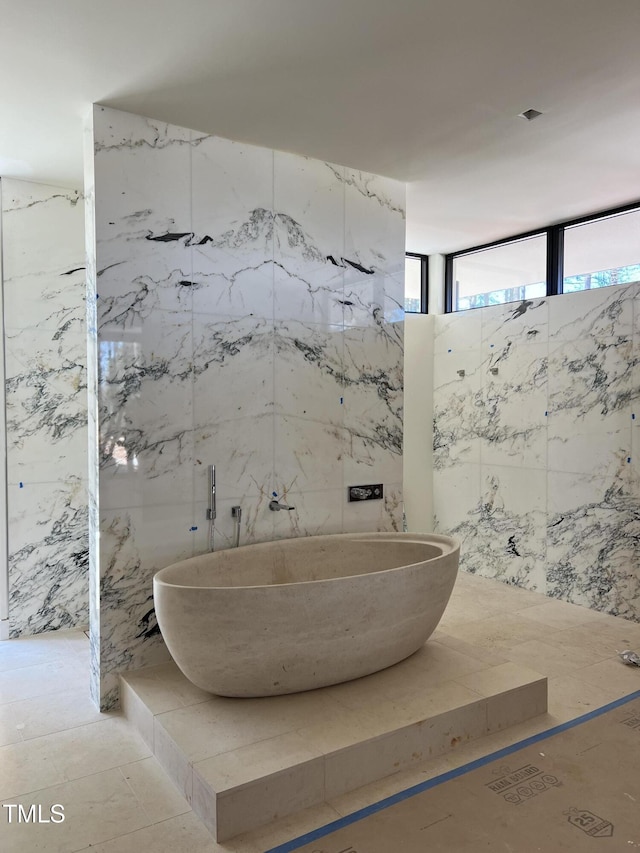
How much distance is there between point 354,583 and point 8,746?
1663 mm

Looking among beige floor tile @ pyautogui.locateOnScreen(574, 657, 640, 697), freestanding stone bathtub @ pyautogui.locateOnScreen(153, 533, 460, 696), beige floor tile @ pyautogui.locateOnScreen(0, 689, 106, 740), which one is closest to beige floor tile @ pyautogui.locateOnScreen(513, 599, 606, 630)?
beige floor tile @ pyautogui.locateOnScreen(574, 657, 640, 697)

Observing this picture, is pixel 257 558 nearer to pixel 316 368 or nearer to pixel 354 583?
pixel 354 583

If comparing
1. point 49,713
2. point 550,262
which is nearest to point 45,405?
point 49,713

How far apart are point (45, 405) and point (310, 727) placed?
2.74 meters

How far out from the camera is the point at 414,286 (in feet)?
19.5

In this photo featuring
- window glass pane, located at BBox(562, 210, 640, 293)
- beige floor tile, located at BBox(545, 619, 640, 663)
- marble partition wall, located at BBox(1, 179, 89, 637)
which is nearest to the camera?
beige floor tile, located at BBox(545, 619, 640, 663)

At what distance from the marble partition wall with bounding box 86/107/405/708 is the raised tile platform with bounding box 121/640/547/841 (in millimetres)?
568

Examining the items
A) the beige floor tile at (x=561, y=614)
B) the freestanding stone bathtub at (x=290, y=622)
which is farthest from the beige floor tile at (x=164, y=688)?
the beige floor tile at (x=561, y=614)

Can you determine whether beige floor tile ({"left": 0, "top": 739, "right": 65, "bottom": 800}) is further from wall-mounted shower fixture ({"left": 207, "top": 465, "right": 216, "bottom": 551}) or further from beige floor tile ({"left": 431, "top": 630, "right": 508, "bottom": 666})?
beige floor tile ({"left": 431, "top": 630, "right": 508, "bottom": 666})

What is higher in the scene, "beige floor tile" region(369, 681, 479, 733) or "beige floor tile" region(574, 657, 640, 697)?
"beige floor tile" region(369, 681, 479, 733)

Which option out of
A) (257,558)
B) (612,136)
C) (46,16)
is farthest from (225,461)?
(612,136)

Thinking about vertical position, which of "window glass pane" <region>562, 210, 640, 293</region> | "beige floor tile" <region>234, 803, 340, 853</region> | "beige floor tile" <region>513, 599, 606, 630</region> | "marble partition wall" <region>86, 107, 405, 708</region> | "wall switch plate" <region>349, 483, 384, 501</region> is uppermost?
"window glass pane" <region>562, 210, 640, 293</region>

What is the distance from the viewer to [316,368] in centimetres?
374

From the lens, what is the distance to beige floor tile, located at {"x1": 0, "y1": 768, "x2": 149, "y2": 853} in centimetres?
214
